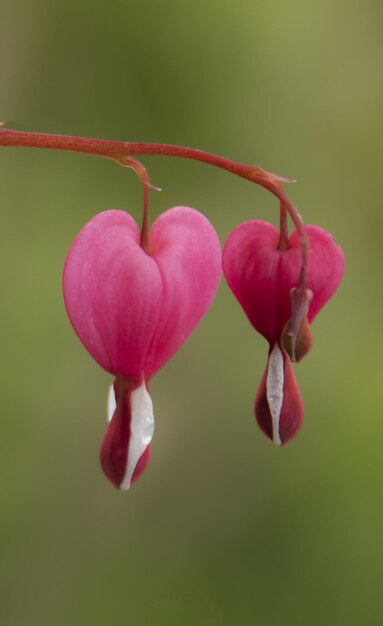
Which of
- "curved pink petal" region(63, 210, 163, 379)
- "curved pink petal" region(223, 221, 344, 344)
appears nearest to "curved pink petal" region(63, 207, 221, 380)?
"curved pink petal" region(63, 210, 163, 379)

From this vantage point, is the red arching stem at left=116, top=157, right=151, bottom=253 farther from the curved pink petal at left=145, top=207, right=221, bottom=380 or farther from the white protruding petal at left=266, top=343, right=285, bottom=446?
the white protruding petal at left=266, top=343, right=285, bottom=446

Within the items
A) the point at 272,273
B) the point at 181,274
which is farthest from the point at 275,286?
the point at 181,274

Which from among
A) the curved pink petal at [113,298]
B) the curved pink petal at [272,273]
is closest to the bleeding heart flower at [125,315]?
the curved pink petal at [113,298]

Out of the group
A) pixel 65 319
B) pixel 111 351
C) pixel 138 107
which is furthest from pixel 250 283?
pixel 138 107

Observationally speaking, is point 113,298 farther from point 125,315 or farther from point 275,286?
point 275,286

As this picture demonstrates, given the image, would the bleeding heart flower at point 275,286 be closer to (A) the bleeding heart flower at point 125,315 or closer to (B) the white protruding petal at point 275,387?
(B) the white protruding petal at point 275,387

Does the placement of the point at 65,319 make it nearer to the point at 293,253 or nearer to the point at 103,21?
the point at 103,21

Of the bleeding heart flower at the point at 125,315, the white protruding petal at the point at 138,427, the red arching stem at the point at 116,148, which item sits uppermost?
the red arching stem at the point at 116,148
